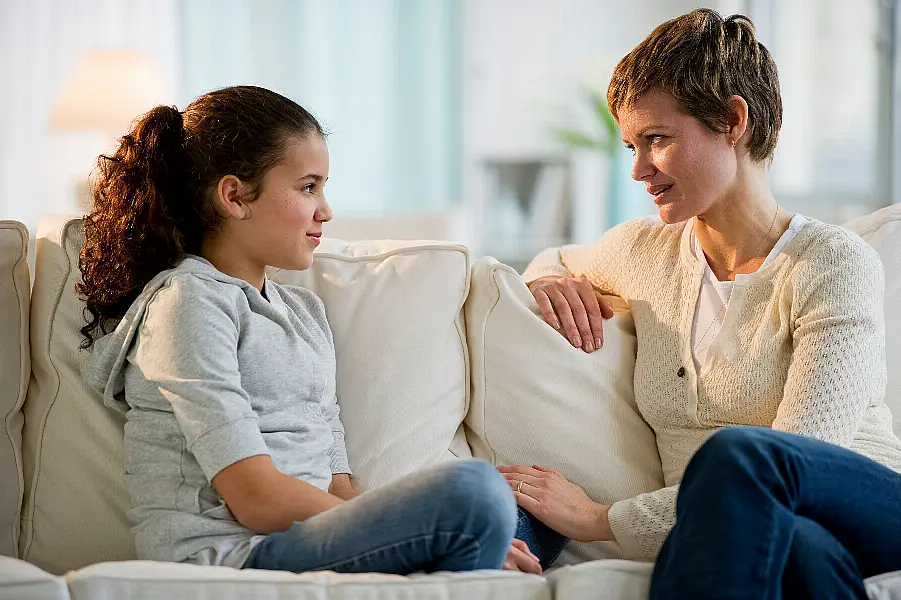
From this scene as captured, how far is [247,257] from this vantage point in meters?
1.43

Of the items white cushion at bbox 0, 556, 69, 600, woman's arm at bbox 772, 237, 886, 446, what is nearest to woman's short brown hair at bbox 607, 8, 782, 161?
woman's arm at bbox 772, 237, 886, 446

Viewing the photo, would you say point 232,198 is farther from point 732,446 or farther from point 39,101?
point 39,101

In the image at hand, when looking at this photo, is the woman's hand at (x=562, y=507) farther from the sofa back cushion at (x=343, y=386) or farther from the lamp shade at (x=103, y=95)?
the lamp shade at (x=103, y=95)

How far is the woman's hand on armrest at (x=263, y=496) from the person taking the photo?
1.19 m

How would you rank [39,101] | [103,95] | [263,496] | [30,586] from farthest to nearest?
[39,101] → [103,95] → [263,496] → [30,586]

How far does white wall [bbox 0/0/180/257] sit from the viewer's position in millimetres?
3902

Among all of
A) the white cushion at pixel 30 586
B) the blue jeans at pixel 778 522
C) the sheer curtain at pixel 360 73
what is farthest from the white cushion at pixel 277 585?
the sheer curtain at pixel 360 73

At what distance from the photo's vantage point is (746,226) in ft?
5.02

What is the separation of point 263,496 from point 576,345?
627mm

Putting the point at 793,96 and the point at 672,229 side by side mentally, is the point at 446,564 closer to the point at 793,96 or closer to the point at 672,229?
the point at 672,229

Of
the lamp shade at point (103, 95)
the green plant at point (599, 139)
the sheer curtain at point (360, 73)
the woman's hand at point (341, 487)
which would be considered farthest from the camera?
the sheer curtain at point (360, 73)

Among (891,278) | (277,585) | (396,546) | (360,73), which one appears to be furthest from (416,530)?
(360,73)

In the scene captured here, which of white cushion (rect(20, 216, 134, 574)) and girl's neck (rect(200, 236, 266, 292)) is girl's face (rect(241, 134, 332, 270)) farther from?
white cushion (rect(20, 216, 134, 574))

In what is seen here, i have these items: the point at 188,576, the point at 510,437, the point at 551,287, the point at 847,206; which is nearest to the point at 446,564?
the point at 188,576
